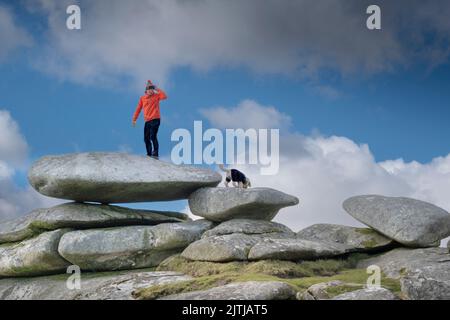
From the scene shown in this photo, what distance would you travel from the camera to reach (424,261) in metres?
19.9

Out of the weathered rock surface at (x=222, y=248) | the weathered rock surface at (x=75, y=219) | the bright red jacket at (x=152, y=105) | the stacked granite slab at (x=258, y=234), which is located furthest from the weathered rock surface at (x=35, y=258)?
the bright red jacket at (x=152, y=105)

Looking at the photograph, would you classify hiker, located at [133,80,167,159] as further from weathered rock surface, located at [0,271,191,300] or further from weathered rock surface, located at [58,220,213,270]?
weathered rock surface, located at [0,271,191,300]

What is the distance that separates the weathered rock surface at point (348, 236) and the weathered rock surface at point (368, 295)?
789 centimetres

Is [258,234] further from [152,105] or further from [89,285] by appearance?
[152,105]

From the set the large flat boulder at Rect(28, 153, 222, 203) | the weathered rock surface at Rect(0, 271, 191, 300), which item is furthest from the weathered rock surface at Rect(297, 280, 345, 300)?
the large flat boulder at Rect(28, 153, 222, 203)

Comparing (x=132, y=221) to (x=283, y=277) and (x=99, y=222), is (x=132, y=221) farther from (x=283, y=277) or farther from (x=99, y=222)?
(x=283, y=277)

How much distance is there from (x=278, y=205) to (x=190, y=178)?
12.3 ft

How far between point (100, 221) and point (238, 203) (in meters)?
5.77

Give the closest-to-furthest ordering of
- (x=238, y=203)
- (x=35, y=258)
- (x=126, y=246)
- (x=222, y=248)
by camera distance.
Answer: (x=222, y=248), (x=126, y=246), (x=238, y=203), (x=35, y=258)

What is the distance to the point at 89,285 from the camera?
20.9 m

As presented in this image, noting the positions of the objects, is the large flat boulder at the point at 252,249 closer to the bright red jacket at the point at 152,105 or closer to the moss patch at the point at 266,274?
the moss patch at the point at 266,274

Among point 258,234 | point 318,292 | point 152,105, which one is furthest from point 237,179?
point 318,292

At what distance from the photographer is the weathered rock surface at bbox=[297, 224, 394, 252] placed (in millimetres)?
22812
